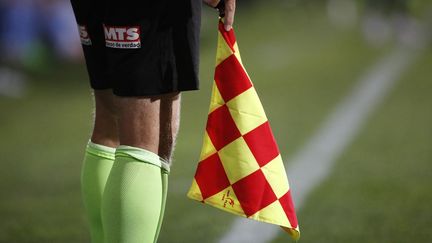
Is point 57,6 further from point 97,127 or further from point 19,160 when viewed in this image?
point 97,127

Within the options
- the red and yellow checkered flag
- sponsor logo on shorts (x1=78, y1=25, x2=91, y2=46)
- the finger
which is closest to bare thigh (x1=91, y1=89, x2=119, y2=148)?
sponsor logo on shorts (x1=78, y1=25, x2=91, y2=46)

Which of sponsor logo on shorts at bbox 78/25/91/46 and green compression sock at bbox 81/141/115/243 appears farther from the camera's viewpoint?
green compression sock at bbox 81/141/115/243

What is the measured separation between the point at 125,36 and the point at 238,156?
0.52 metres

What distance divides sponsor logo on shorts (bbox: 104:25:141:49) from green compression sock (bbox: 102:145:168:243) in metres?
0.27

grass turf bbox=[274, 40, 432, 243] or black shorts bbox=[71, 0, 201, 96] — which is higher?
black shorts bbox=[71, 0, 201, 96]

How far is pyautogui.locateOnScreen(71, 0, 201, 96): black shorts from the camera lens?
2475 millimetres

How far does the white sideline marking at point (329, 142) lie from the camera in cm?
365

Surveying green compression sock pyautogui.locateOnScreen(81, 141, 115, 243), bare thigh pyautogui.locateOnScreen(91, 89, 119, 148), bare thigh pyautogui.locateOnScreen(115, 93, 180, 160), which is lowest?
green compression sock pyautogui.locateOnScreen(81, 141, 115, 243)

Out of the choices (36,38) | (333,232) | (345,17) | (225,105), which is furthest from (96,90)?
(345,17)

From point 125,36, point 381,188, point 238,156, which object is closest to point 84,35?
point 125,36

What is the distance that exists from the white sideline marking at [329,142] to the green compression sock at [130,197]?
3.05ft

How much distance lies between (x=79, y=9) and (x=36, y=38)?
5539mm

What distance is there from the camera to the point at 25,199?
4262 millimetres

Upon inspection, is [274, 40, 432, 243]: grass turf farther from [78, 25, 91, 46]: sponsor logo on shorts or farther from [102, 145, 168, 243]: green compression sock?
[78, 25, 91, 46]: sponsor logo on shorts
